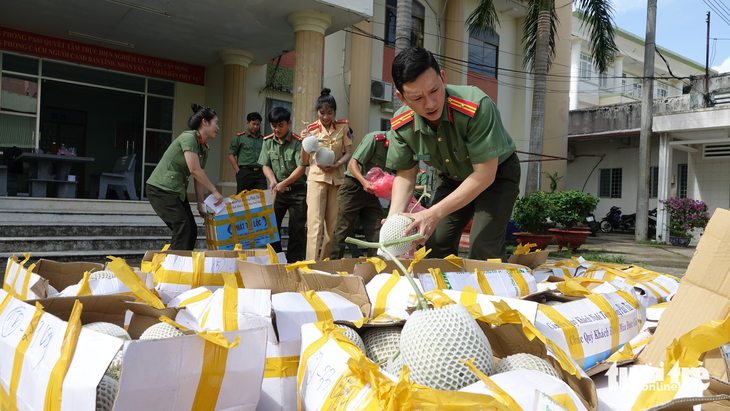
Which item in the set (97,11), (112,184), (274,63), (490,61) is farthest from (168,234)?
(490,61)

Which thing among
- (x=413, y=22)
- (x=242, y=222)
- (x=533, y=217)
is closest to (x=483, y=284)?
(x=242, y=222)

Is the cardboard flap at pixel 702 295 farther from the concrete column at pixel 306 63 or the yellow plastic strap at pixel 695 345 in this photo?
the concrete column at pixel 306 63

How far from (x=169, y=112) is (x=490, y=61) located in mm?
9882

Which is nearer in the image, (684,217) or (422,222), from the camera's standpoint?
(422,222)

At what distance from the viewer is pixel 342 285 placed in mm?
1644

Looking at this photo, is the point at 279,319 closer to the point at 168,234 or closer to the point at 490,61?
the point at 168,234

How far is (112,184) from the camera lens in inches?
362

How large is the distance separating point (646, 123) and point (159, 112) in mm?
12932

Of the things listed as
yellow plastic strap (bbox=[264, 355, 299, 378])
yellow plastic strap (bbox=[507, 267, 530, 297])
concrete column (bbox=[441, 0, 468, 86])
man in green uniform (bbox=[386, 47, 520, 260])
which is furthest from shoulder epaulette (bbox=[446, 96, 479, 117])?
concrete column (bbox=[441, 0, 468, 86])

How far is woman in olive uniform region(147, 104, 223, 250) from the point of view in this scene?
411cm

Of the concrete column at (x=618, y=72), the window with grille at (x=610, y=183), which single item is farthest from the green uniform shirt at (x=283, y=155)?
the concrete column at (x=618, y=72)

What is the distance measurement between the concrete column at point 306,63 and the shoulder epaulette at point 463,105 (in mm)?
5674

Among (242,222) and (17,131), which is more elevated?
(17,131)

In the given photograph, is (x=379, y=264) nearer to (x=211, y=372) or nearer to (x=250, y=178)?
(x=211, y=372)
